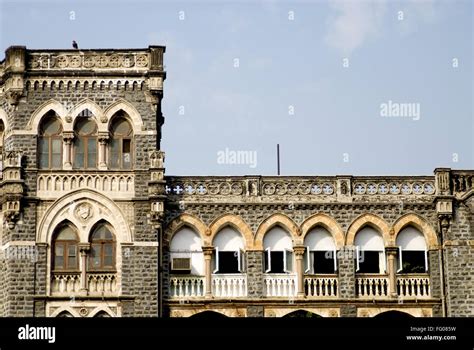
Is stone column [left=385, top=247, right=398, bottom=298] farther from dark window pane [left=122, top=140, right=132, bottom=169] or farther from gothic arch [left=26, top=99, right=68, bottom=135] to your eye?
gothic arch [left=26, top=99, right=68, bottom=135]

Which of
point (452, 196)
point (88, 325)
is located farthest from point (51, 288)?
point (452, 196)

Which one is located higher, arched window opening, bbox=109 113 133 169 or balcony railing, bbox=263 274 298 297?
arched window opening, bbox=109 113 133 169

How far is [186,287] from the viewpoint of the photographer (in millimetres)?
43469

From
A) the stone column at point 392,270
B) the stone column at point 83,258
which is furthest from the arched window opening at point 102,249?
the stone column at point 392,270

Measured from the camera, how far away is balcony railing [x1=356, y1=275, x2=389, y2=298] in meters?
43.7

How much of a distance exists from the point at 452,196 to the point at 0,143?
16.6 m

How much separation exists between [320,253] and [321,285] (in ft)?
3.99

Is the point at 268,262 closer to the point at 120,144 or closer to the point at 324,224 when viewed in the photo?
the point at 324,224

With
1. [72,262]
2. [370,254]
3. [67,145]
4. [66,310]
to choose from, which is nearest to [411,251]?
[370,254]

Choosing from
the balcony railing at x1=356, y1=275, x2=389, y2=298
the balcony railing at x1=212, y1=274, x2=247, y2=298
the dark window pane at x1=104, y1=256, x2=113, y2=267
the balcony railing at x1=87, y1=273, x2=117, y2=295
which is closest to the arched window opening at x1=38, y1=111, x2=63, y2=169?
the dark window pane at x1=104, y1=256, x2=113, y2=267

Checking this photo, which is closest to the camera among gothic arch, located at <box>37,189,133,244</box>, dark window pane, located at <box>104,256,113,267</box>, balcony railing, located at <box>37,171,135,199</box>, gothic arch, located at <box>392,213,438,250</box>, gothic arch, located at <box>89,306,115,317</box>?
gothic arch, located at <box>89,306,115,317</box>

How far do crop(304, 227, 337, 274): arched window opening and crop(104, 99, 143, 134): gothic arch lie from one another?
7.33 m

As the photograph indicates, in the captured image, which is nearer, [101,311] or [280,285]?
[101,311]

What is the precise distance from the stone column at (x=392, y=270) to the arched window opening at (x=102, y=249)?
9907 mm
